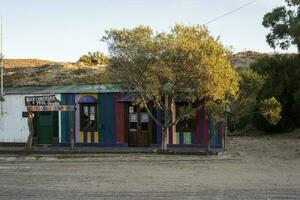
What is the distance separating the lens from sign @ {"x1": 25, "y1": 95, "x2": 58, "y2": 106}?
2508 centimetres

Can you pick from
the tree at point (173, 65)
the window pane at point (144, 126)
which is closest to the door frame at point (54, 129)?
the window pane at point (144, 126)

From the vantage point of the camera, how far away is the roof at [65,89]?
84.0 ft

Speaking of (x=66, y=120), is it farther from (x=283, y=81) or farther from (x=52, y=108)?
(x=283, y=81)

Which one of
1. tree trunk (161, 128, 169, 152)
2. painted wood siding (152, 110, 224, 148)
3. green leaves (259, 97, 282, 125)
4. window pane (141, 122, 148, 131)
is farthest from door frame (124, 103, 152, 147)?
green leaves (259, 97, 282, 125)

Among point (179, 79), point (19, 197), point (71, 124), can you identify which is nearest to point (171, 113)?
point (179, 79)

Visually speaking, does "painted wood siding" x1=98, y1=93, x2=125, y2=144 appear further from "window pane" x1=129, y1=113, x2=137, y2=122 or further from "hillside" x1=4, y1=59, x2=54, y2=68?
"hillside" x1=4, y1=59, x2=54, y2=68

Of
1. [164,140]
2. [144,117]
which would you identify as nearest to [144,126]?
[144,117]

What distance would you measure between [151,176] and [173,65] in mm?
7508

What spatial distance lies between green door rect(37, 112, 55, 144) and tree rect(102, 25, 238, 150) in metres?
5.51

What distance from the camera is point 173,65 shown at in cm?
2130

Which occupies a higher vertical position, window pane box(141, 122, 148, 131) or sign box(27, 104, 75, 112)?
sign box(27, 104, 75, 112)

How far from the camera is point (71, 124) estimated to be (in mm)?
26078

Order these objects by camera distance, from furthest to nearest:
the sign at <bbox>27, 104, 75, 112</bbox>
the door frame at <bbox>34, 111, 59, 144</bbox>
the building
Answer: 1. the door frame at <bbox>34, 111, 59, 144</bbox>
2. the building
3. the sign at <bbox>27, 104, 75, 112</bbox>

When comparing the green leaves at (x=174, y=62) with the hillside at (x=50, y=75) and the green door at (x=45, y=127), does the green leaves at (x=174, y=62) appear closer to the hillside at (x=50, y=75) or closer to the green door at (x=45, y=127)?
the green door at (x=45, y=127)
